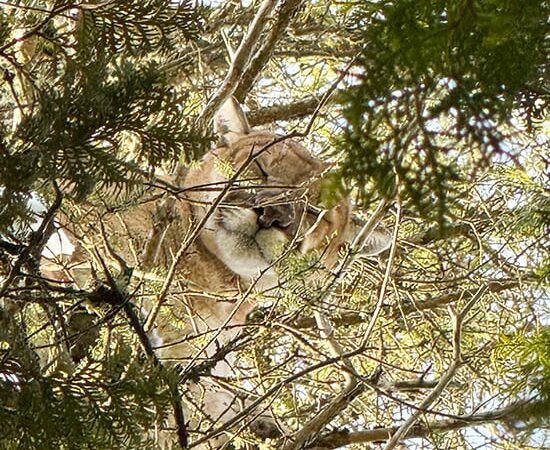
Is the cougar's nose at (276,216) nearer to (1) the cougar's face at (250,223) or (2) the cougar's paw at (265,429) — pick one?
(1) the cougar's face at (250,223)

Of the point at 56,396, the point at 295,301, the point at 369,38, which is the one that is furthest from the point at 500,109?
the point at 295,301

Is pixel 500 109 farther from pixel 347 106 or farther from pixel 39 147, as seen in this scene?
pixel 39 147

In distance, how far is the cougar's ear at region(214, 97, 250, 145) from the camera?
3.88 m

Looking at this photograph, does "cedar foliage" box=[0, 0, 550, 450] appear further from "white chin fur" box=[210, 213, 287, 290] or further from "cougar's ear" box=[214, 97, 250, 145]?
"white chin fur" box=[210, 213, 287, 290]

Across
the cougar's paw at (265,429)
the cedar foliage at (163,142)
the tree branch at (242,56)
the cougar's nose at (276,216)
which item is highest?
the cougar's nose at (276,216)

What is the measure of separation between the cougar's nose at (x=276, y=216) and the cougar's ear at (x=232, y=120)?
15.5 inches

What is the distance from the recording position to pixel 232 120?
13.4 feet

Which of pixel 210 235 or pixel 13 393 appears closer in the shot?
pixel 13 393

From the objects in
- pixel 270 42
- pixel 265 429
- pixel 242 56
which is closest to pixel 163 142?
pixel 242 56

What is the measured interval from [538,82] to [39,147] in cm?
91

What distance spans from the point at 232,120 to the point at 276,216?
0.49 m

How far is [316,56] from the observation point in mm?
4492

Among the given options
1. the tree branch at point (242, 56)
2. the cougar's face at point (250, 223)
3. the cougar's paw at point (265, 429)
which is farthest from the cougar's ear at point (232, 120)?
the cougar's paw at point (265, 429)

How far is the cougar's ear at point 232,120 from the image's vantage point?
3.88 metres
